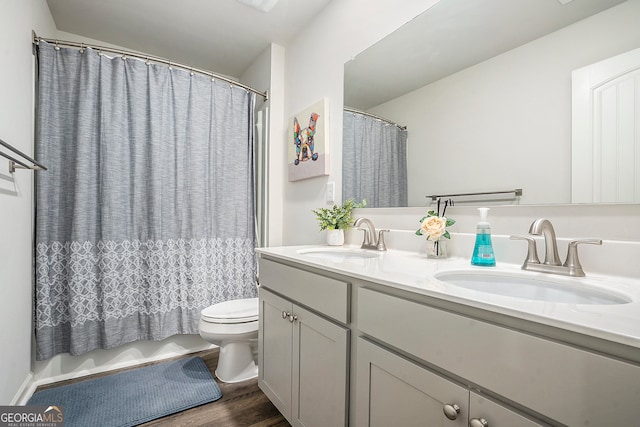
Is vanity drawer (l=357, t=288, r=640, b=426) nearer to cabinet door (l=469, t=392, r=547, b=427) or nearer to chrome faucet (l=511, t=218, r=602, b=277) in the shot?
cabinet door (l=469, t=392, r=547, b=427)

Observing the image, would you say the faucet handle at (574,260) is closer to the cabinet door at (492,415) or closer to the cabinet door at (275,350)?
the cabinet door at (492,415)

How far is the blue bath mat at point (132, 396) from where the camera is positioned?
1.45 m

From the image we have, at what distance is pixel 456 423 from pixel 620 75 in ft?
3.41

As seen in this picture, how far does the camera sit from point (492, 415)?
0.59 m

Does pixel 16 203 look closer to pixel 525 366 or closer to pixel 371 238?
pixel 371 238

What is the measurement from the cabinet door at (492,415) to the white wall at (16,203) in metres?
1.84

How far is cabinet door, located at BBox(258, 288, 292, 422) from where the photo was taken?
128 centimetres

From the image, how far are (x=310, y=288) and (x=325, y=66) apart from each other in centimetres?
151

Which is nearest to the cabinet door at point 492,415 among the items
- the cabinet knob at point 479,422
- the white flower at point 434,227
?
the cabinet knob at point 479,422

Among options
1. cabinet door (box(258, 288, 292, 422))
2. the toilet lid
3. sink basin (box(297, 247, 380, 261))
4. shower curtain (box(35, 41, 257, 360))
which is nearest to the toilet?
the toilet lid

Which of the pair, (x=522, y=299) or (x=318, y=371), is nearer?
(x=522, y=299)

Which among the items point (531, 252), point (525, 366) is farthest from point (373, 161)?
point (525, 366)

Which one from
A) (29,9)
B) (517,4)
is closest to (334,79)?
(517,4)

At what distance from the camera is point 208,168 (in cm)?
218
